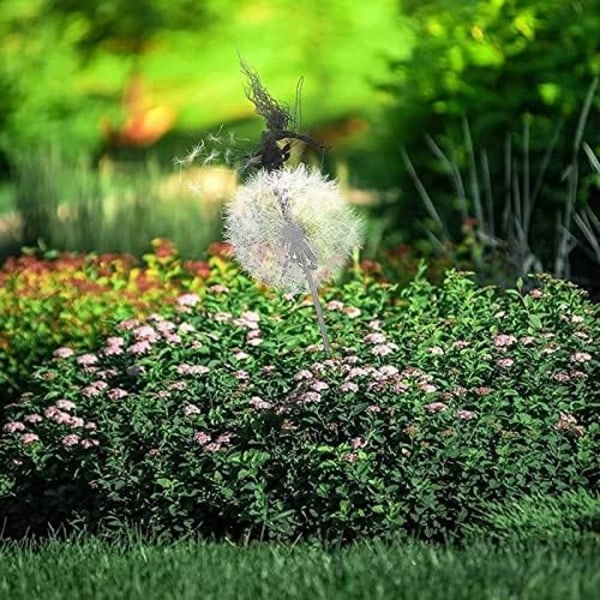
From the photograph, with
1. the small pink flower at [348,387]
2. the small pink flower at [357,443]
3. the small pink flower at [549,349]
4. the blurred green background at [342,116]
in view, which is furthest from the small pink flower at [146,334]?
the blurred green background at [342,116]

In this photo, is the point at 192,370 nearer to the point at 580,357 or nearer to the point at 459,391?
the point at 459,391

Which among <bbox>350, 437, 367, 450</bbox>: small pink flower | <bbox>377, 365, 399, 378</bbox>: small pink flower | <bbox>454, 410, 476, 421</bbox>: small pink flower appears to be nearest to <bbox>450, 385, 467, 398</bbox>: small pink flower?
<bbox>454, 410, 476, 421</bbox>: small pink flower

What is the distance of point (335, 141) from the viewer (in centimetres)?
1466

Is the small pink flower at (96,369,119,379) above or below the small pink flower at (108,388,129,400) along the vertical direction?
below

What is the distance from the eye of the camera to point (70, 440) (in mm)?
6855

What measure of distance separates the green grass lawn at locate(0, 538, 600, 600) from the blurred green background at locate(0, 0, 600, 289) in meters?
4.35

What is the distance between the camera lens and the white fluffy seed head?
7.16 meters

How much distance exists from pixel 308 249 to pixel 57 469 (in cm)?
148

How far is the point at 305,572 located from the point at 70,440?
6.20ft

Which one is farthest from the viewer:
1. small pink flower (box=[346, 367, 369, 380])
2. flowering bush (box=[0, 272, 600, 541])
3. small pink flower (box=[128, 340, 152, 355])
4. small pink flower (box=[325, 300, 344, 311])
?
small pink flower (box=[325, 300, 344, 311])

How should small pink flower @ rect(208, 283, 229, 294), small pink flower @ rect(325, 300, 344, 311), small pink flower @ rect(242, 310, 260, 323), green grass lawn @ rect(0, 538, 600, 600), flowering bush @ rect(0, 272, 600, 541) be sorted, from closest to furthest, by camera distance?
green grass lawn @ rect(0, 538, 600, 600)
flowering bush @ rect(0, 272, 600, 541)
small pink flower @ rect(242, 310, 260, 323)
small pink flower @ rect(325, 300, 344, 311)
small pink flower @ rect(208, 283, 229, 294)

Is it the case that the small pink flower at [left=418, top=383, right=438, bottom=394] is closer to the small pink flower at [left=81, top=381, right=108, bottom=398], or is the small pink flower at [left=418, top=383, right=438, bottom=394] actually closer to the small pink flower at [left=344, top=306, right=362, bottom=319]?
the small pink flower at [left=344, top=306, right=362, bottom=319]

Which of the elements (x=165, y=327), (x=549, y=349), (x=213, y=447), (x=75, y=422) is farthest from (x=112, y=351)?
(x=549, y=349)

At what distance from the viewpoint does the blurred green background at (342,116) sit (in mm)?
10820
